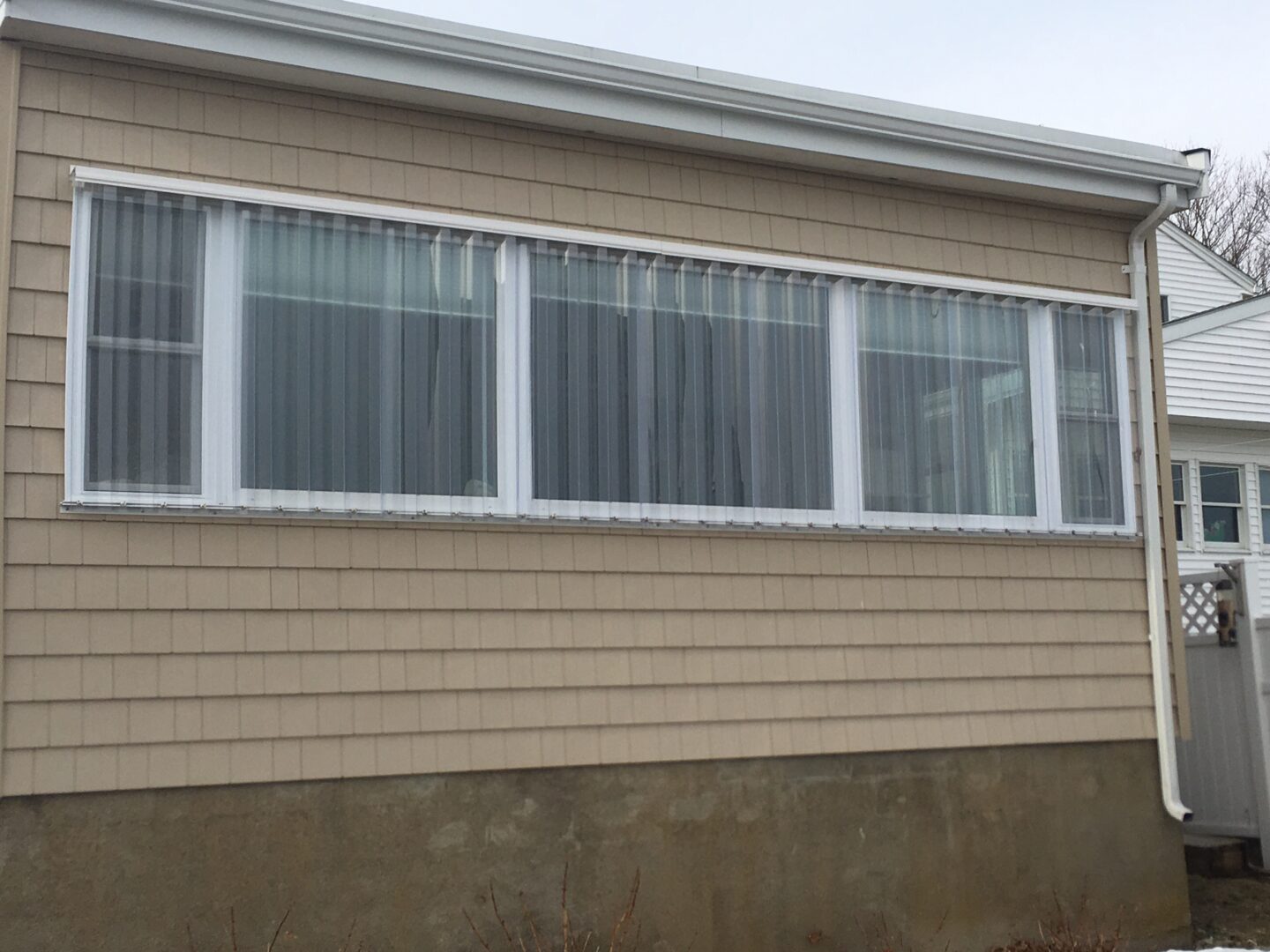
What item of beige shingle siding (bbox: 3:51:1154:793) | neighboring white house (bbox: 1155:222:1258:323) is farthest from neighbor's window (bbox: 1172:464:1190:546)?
beige shingle siding (bbox: 3:51:1154:793)

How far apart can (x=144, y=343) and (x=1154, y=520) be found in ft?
15.9

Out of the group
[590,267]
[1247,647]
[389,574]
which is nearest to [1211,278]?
[1247,647]

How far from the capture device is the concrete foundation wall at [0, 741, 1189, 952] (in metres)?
4.87

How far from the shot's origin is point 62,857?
4.78m

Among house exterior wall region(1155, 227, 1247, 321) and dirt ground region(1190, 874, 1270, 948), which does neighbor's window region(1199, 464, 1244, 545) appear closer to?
house exterior wall region(1155, 227, 1247, 321)

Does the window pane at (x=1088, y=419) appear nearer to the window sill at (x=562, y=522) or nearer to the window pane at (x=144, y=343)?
the window sill at (x=562, y=522)

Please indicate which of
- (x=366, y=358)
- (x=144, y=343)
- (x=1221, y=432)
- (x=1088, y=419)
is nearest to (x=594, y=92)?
(x=366, y=358)

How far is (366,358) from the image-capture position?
548cm

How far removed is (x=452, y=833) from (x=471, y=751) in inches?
12.4

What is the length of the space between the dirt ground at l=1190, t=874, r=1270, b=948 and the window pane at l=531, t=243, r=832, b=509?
9.93 ft

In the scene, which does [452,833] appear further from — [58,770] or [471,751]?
[58,770]

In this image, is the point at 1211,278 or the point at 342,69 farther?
the point at 1211,278

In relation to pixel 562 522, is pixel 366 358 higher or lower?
higher

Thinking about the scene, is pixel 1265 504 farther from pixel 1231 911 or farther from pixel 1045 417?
pixel 1045 417
